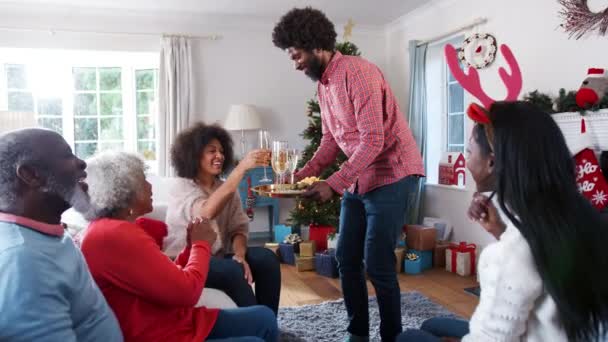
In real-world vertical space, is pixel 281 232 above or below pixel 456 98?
below

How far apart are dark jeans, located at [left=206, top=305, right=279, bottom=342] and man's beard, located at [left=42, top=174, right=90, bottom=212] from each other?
0.63 meters

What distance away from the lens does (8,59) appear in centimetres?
496

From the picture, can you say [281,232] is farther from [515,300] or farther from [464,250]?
[515,300]

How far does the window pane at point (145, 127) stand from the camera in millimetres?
5383

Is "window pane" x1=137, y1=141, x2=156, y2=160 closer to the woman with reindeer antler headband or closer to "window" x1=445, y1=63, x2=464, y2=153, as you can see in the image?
"window" x1=445, y1=63, x2=464, y2=153

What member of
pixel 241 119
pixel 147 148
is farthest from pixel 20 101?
pixel 241 119

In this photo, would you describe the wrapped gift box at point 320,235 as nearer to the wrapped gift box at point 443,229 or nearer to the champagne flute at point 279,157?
the wrapped gift box at point 443,229

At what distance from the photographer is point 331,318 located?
9.27 feet

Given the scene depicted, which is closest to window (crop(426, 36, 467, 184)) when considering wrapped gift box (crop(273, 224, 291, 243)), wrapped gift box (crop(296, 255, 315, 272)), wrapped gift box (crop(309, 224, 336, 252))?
wrapped gift box (crop(309, 224, 336, 252))

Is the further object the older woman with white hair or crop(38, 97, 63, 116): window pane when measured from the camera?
crop(38, 97, 63, 116): window pane

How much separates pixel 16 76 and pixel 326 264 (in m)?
3.73

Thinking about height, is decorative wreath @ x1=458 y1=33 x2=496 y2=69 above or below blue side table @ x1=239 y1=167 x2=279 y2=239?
above

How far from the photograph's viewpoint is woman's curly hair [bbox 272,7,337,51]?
6.46 feet

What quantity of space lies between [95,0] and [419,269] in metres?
3.72
